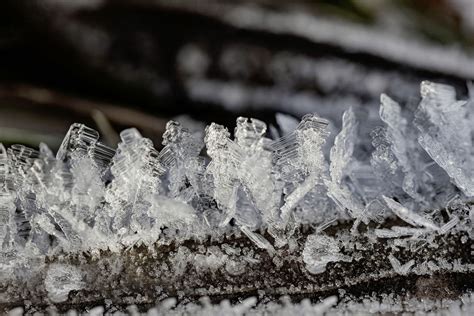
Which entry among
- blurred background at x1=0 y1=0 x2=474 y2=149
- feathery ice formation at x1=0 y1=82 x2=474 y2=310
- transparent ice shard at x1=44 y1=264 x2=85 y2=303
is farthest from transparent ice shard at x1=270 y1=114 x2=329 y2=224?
blurred background at x1=0 y1=0 x2=474 y2=149

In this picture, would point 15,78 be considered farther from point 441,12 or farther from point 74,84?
point 441,12

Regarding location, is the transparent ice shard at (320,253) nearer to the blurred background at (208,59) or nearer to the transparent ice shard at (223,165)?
the transparent ice shard at (223,165)

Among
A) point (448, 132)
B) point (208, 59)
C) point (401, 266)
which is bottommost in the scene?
point (401, 266)

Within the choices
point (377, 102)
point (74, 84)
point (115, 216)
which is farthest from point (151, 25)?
point (115, 216)

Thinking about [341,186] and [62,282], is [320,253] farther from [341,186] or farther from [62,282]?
[62,282]

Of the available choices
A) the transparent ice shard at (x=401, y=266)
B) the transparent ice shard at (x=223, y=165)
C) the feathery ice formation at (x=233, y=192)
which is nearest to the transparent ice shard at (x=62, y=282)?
the feathery ice formation at (x=233, y=192)

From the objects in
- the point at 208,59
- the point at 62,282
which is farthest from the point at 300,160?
the point at 208,59
